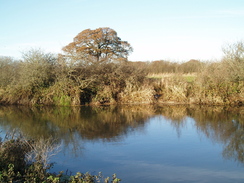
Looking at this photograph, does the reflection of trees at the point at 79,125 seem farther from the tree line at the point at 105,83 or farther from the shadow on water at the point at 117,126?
the tree line at the point at 105,83

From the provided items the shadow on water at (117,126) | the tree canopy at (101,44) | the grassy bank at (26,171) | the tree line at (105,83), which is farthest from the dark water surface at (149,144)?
the tree canopy at (101,44)

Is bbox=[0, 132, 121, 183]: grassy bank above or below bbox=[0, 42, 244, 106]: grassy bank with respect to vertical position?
below

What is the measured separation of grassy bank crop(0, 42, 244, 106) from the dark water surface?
17.6 feet

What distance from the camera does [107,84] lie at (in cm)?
2286

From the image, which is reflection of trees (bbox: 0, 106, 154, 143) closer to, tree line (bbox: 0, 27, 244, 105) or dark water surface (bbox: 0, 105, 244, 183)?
dark water surface (bbox: 0, 105, 244, 183)

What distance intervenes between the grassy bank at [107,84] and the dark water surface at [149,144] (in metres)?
5.36

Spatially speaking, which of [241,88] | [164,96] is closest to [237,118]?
[241,88]

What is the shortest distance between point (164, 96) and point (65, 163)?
1574cm

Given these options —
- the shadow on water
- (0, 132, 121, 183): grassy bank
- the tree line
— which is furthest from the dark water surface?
the tree line

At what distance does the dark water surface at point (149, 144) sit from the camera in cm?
720

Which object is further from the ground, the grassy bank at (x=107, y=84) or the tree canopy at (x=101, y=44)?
the tree canopy at (x=101, y=44)

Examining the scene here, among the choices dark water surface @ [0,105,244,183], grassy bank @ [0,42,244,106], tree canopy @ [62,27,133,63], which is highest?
tree canopy @ [62,27,133,63]

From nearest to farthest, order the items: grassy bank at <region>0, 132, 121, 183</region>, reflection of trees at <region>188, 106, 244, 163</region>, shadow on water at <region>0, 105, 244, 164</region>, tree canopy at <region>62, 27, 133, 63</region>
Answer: grassy bank at <region>0, 132, 121, 183</region>, reflection of trees at <region>188, 106, 244, 163</region>, shadow on water at <region>0, 105, 244, 164</region>, tree canopy at <region>62, 27, 133, 63</region>

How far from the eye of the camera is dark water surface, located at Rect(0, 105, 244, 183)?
7199 millimetres
